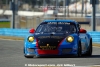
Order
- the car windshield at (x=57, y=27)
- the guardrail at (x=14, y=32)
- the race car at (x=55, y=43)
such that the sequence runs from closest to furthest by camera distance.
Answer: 1. the race car at (x=55, y=43)
2. the car windshield at (x=57, y=27)
3. the guardrail at (x=14, y=32)

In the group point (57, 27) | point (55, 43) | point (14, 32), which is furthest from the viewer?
point (14, 32)

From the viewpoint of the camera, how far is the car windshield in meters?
17.3

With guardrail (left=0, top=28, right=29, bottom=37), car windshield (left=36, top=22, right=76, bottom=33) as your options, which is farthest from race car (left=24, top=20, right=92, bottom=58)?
guardrail (left=0, top=28, right=29, bottom=37)

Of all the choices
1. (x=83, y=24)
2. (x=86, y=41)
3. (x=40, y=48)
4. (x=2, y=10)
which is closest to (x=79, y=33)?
(x=86, y=41)

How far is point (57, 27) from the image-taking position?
17.5 metres

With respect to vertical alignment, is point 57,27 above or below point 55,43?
above

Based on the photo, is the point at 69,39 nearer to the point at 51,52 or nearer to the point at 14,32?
the point at 51,52

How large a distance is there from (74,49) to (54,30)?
1367 mm

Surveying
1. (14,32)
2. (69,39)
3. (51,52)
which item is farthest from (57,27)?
(14,32)

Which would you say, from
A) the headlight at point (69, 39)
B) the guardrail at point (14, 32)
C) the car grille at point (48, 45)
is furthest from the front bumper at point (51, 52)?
the guardrail at point (14, 32)

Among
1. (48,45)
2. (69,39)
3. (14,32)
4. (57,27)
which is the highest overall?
(57,27)

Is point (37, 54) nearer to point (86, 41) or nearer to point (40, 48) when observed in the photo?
point (40, 48)

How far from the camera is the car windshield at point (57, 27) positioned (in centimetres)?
1731

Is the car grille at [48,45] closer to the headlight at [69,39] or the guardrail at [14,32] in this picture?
the headlight at [69,39]
